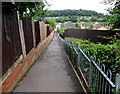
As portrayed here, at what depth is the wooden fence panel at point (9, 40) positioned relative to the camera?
3.64 m

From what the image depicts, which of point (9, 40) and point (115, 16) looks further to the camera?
point (115, 16)

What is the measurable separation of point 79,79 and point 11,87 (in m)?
2.02

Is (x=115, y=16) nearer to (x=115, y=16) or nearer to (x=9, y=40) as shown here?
(x=115, y=16)

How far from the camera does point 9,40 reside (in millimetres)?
3988

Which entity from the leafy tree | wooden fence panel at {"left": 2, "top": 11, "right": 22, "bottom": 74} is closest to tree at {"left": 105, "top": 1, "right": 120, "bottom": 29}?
the leafy tree

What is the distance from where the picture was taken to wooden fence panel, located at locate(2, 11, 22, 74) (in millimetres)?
3641

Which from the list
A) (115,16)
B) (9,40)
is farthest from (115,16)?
(9,40)

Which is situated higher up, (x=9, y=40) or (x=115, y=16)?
(x=115, y=16)

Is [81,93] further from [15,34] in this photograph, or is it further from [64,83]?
[15,34]

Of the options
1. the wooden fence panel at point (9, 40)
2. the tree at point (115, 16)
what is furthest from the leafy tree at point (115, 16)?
the wooden fence panel at point (9, 40)

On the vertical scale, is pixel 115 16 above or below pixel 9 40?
above

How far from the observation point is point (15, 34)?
466 cm

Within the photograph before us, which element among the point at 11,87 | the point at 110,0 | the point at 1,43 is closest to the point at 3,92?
the point at 11,87

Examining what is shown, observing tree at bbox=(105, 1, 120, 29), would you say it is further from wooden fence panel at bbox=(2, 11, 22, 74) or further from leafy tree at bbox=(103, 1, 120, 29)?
wooden fence panel at bbox=(2, 11, 22, 74)
